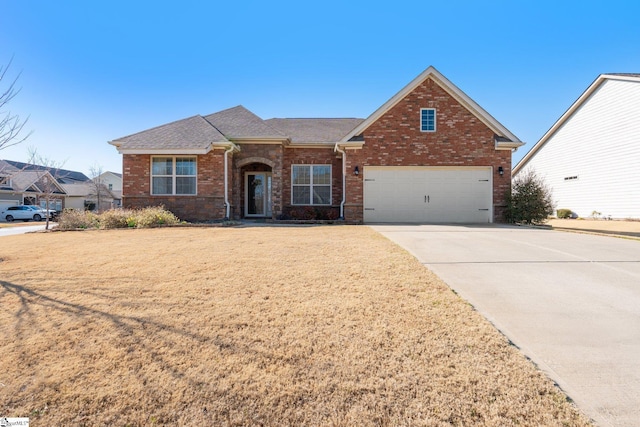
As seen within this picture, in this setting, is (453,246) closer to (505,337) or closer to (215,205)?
(505,337)

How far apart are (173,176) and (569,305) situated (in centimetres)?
1435

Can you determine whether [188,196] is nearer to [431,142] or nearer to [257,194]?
[257,194]

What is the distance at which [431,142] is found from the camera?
13195 millimetres

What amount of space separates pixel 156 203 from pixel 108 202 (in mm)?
31381

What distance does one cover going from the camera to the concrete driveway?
2182 millimetres

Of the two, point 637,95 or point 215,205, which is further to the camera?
point 637,95

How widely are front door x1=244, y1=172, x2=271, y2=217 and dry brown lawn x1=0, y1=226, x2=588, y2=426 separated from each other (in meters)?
11.2

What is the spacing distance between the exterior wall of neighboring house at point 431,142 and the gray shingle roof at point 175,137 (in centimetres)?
660

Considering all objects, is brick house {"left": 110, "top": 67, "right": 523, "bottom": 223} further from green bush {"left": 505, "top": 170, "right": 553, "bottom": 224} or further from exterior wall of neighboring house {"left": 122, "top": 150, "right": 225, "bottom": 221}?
green bush {"left": 505, "top": 170, "right": 553, "bottom": 224}

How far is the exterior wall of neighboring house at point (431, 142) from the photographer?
43.3 feet

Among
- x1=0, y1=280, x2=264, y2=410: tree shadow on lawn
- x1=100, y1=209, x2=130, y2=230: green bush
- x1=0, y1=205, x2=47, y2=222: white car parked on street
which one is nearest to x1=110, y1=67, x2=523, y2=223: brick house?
x1=100, y1=209, x2=130, y2=230: green bush

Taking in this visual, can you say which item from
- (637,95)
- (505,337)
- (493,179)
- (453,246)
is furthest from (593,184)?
(505,337)

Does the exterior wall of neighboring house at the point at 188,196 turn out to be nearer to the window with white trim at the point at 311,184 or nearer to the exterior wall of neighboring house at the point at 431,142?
the window with white trim at the point at 311,184

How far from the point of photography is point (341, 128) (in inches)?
683
